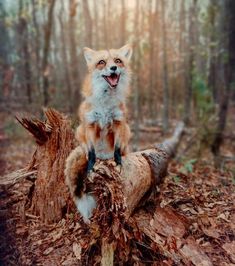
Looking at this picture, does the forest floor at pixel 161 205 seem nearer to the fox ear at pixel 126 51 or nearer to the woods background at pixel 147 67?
the fox ear at pixel 126 51

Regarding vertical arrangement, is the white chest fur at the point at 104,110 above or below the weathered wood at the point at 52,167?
above

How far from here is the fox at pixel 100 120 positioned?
5457mm

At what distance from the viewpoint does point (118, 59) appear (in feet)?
17.9

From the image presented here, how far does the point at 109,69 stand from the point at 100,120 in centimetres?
77

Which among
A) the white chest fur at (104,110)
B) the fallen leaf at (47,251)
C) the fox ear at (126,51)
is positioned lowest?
the fallen leaf at (47,251)

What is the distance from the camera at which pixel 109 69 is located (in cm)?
523

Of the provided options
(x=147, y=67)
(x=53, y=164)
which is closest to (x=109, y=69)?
(x=53, y=164)

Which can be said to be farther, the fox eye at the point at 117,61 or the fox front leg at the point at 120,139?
the fox front leg at the point at 120,139

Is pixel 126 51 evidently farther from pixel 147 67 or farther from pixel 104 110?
pixel 147 67

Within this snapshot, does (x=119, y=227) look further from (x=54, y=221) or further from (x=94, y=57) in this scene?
(x=94, y=57)

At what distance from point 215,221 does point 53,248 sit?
2.57 meters

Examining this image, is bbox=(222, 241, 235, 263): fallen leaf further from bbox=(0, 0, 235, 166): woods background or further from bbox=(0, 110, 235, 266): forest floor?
bbox=(0, 0, 235, 166): woods background

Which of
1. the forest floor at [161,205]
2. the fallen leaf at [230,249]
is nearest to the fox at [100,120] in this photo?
the forest floor at [161,205]

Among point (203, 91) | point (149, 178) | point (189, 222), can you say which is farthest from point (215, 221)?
point (203, 91)
